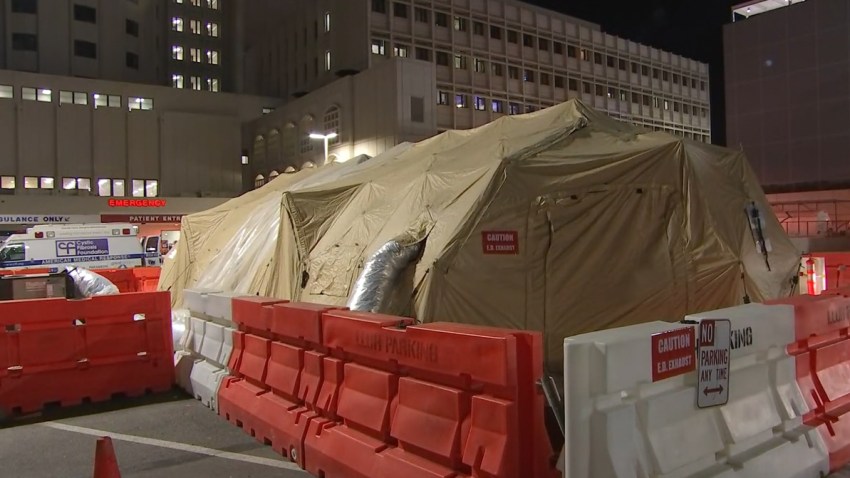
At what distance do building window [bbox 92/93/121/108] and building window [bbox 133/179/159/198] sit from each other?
591 centimetres

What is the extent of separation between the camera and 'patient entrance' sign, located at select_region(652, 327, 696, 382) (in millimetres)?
3473

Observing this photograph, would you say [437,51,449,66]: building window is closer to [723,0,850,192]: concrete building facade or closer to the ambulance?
[723,0,850,192]: concrete building facade

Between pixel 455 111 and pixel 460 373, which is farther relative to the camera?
pixel 455 111

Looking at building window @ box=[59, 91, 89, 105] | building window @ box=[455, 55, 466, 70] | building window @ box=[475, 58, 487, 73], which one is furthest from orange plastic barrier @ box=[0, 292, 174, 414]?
building window @ box=[59, 91, 89, 105]

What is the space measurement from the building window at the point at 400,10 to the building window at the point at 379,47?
2.24m

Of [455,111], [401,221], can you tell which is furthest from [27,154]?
[401,221]

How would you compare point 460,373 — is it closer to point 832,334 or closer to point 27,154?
point 832,334

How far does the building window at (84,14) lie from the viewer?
53.0 meters

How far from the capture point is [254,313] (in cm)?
645

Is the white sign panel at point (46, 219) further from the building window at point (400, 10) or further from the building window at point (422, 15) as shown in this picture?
the building window at point (422, 15)

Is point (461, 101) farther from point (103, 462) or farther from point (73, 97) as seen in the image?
point (103, 462)

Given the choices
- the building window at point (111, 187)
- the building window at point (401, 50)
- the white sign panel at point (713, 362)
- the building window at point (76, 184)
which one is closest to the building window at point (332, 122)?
the building window at point (401, 50)

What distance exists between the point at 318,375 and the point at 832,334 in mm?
4148

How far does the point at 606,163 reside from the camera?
8609 millimetres
